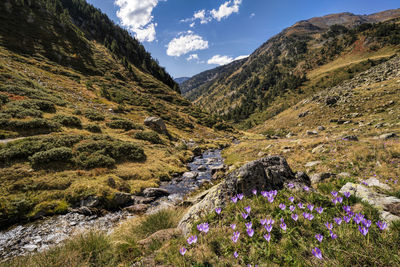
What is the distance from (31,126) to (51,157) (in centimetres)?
649

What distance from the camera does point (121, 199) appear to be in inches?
408

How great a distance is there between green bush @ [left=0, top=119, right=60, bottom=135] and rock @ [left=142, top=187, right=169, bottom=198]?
12815 mm

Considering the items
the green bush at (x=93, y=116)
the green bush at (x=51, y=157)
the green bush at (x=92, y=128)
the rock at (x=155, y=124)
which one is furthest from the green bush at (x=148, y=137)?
the green bush at (x=51, y=157)

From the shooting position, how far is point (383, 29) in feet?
304

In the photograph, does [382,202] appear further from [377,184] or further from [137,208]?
[137,208]

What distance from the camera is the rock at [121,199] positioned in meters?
10.1

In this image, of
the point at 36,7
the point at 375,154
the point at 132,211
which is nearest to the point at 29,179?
the point at 132,211

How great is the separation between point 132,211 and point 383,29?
15887 cm

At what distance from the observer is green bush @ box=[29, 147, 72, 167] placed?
11.1 m

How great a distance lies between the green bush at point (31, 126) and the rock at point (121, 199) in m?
12.1

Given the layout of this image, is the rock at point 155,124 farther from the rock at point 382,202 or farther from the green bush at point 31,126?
the rock at point 382,202

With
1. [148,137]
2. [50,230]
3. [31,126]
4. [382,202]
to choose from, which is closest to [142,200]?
[50,230]

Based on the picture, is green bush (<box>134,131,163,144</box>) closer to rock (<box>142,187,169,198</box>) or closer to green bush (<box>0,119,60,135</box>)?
green bush (<box>0,119,60,135</box>)

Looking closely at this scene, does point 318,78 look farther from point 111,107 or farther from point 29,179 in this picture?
point 29,179
